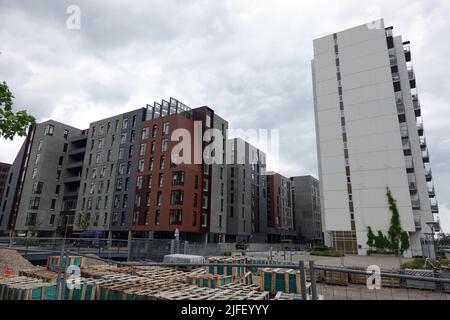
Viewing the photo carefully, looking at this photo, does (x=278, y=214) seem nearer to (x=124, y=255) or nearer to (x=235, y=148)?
(x=235, y=148)

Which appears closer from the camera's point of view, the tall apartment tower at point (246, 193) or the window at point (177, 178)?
the window at point (177, 178)

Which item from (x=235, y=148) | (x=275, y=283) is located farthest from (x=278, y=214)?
(x=275, y=283)

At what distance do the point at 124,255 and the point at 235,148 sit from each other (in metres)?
47.0

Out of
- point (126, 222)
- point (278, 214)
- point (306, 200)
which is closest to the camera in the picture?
point (126, 222)

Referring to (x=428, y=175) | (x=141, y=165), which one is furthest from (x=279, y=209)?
(x=141, y=165)

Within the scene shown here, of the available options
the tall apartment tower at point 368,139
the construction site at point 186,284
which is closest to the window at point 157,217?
Answer: the tall apartment tower at point 368,139

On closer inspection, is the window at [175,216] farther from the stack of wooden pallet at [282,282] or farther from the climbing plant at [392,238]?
the stack of wooden pallet at [282,282]

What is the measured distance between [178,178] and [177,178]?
8.9 inches

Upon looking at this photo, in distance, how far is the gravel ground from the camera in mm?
16953

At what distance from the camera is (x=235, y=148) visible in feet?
230

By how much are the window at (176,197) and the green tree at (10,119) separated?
33.0 metres

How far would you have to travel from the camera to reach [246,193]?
68812mm

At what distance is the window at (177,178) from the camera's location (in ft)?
151

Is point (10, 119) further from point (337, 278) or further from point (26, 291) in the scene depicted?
point (337, 278)
